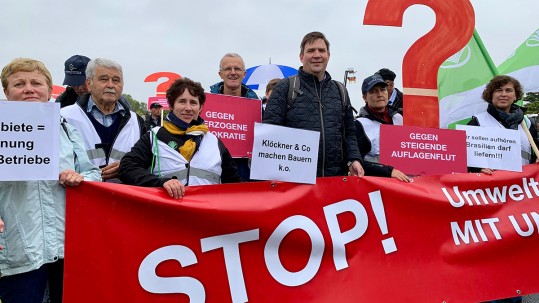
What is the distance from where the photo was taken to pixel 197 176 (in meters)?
3.24

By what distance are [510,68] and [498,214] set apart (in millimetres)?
2783

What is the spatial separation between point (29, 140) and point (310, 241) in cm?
182

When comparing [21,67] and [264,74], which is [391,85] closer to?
[264,74]

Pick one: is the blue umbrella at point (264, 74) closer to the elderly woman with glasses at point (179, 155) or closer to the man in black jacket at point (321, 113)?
the man in black jacket at point (321, 113)

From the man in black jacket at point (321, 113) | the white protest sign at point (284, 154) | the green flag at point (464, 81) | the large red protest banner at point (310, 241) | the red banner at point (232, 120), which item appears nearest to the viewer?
the large red protest banner at point (310, 241)

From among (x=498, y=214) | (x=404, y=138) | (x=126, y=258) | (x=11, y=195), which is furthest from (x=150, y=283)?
(x=498, y=214)

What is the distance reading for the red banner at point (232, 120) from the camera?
4.23 metres

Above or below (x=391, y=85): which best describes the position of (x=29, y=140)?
below

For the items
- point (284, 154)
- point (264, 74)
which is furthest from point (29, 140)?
point (264, 74)

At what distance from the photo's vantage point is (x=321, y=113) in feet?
12.6

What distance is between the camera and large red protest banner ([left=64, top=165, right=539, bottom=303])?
2906mm

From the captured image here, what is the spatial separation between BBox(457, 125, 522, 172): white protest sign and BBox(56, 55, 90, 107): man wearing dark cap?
3219 millimetres

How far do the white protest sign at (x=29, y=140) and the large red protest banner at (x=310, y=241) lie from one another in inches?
11.0

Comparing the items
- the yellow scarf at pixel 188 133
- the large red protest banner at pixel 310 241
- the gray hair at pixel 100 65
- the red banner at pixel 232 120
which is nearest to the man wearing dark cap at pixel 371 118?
the large red protest banner at pixel 310 241
